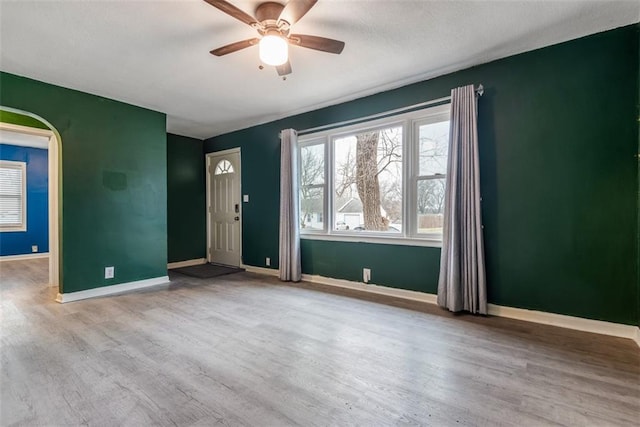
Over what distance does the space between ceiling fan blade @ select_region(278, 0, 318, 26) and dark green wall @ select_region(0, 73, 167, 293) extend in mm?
3042

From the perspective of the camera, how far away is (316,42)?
2254mm

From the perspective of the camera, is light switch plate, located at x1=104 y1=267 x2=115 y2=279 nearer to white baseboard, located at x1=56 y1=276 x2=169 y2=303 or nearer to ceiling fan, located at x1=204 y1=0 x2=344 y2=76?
white baseboard, located at x1=56 y1=276 x2=169 y2=303

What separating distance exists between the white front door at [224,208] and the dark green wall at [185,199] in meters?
0.17

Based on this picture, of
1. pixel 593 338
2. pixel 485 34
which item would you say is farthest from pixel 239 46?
pixel 593 338

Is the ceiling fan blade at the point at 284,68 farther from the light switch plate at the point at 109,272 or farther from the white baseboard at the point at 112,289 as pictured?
the white baseboard at the point at 112,289

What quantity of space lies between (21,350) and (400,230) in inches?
142

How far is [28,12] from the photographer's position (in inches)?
85.1

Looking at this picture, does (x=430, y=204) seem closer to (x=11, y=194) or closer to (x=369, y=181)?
(x=369, y=181)

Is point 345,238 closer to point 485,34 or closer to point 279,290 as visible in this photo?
point 279,290

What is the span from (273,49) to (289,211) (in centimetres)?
254

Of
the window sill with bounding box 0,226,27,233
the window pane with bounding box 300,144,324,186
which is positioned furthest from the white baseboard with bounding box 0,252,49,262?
the window pane with bounding box 300,144,324,186

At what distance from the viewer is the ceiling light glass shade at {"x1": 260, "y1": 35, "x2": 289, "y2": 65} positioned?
2.14 meters

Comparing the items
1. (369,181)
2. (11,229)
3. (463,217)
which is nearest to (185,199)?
(369,181)

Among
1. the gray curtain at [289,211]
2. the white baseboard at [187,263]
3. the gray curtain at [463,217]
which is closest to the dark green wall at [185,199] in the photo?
the white baseboard at [187,263]
